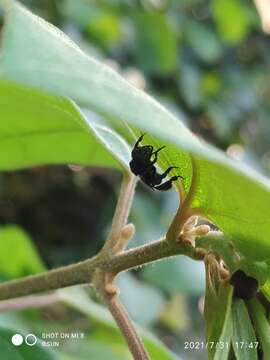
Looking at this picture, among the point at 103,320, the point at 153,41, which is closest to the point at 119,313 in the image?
the point at 103,320

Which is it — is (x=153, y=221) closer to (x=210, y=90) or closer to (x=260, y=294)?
(x=210, y=90)

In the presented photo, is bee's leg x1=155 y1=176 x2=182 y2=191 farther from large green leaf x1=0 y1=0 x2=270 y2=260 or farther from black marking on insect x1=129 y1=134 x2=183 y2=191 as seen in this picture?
large green leaf x1=0 y1=0 x2=270 y2=260

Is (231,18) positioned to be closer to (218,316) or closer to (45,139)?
(45,139)

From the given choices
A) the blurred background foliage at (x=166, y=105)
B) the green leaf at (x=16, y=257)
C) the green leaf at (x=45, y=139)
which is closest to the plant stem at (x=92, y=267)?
the green leaf at (x=45, y=139)

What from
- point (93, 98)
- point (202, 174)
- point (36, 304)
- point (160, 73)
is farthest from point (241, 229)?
point (160, 73)

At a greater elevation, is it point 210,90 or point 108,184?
point 210,90

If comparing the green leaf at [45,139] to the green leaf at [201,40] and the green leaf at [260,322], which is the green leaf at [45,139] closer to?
the green leaf at [260,322]

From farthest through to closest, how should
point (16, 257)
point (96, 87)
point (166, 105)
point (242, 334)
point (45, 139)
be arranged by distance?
1. point (166, 105)
2. point (16, 257)
3. point (45, 139)
4. point (242, 334)
5. point (96, 87)
